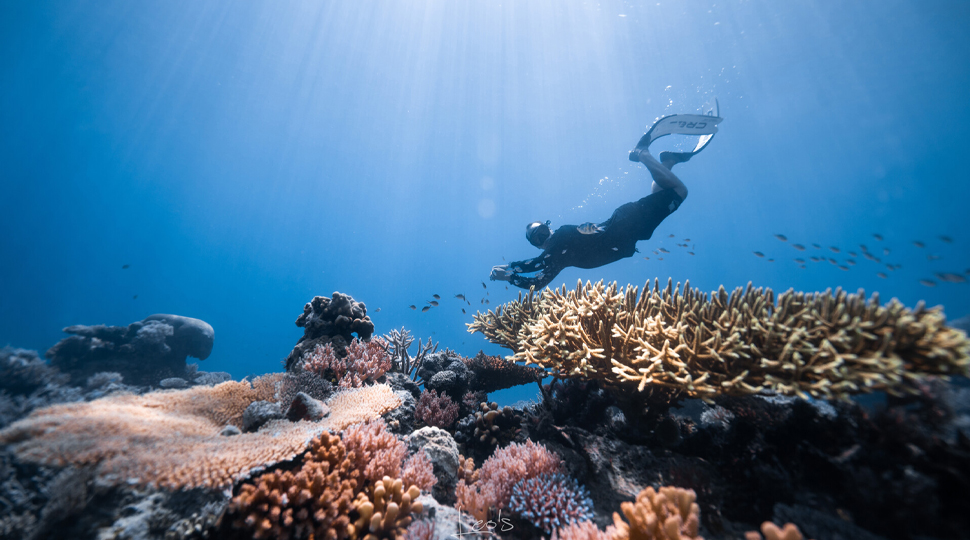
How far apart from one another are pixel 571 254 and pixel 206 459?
26.4ft

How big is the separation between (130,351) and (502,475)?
15.4 m

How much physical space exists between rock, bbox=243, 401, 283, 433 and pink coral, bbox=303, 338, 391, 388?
4.37 ft

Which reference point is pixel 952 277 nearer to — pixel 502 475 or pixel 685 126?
pixel 685 126

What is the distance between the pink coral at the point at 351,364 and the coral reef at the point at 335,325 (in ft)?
1.13

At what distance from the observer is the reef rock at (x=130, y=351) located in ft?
32.9

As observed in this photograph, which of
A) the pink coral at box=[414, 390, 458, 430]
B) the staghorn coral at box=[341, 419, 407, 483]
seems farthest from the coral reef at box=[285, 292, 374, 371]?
the staghorn coral at box=[341, 419, 407, 483]

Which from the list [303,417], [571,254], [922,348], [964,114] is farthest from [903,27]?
[303,417]

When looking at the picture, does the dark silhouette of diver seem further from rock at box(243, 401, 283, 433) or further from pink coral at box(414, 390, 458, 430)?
rock at box(243, 401, 283, 433)

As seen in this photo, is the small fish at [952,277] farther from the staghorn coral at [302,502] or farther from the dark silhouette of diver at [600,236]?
the staghorn coral at [302,502]

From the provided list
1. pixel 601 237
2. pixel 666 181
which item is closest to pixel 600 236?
pixel 601 237

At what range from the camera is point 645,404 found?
3713 millimetres

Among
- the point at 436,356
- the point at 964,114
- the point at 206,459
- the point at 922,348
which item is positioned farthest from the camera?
the point at 964,114

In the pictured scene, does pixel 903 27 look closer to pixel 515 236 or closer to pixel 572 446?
pixel 572 446

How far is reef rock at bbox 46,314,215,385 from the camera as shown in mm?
10039
